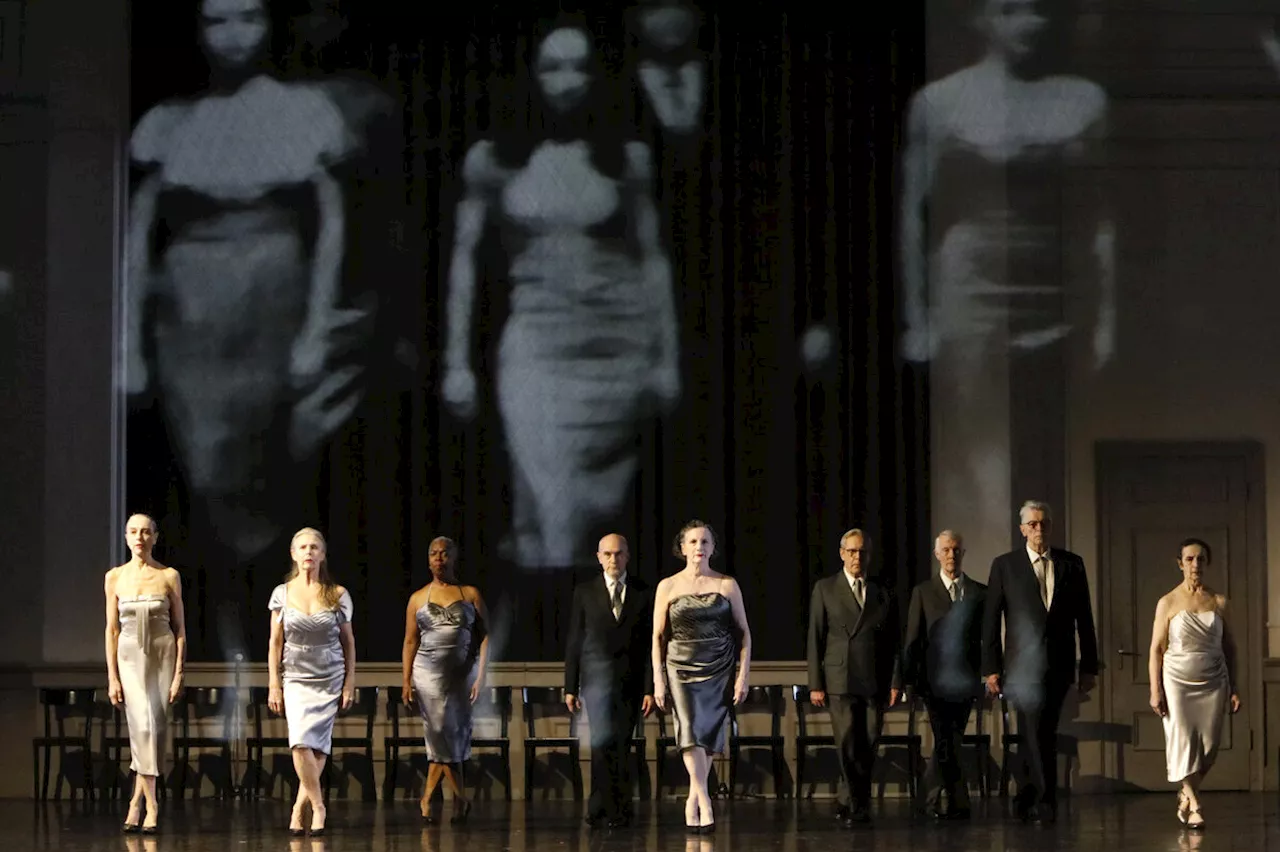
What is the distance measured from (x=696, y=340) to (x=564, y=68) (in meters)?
1.81

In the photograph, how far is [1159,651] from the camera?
9.14m

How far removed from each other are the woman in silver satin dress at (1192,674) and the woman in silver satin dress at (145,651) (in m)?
4.46

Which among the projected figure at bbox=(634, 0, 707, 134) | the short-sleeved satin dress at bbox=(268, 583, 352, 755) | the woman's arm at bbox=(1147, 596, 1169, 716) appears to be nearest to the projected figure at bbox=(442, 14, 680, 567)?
the projected figure at bbox=(634, 0, 707, 134)

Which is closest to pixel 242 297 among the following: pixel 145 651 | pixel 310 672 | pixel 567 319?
pixel 567 319

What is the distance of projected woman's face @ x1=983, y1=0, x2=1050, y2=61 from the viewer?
1152 centimetres

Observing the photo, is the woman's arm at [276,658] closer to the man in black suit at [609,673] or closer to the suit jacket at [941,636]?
the man in black suit at [609,673]

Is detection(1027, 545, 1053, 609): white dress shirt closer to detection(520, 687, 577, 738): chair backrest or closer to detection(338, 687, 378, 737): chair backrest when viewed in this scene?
detection(520, 687, 577, 738): chair backrest

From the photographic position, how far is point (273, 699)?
8.77 meters

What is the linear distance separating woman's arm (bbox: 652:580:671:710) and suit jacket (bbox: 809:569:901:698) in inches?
30.9

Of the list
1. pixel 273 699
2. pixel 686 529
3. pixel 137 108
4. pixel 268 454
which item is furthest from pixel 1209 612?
pixel 137 108

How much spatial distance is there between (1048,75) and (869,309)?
1691mm

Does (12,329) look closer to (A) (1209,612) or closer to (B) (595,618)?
(B) (595,618)

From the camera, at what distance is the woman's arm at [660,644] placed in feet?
29.0

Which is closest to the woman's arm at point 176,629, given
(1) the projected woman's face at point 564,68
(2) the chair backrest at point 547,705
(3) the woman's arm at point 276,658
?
(3) the woman's arm at point 276,658
